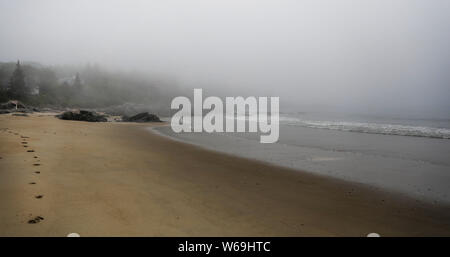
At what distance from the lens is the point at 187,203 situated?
577 centimetres

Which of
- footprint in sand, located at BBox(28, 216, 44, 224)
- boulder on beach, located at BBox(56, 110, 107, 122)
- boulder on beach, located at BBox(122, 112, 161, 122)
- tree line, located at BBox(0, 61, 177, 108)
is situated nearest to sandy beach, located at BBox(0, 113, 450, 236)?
footprint in sand, located at BBox(28, 216, 44, 224)

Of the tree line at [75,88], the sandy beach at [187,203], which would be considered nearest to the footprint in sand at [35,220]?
the sandy beach at [187,203]

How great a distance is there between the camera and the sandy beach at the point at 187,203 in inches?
176

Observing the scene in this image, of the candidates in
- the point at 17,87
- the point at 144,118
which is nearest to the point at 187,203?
the point at 144,118

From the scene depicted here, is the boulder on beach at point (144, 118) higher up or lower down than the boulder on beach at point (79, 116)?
lower down

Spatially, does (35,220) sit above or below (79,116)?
below

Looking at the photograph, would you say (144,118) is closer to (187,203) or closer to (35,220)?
(187,203)

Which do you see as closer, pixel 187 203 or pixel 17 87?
pixel 187 203

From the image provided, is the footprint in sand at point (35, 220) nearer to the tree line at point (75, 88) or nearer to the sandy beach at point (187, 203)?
the sandy beach at point (187, 203)

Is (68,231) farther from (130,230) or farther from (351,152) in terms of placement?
(351,152)

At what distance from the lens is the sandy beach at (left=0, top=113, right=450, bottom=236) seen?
176 inches

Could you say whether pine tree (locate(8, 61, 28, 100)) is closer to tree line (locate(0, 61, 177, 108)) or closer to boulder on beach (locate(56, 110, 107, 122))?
tree line (locate(0, 61, 177, 108))

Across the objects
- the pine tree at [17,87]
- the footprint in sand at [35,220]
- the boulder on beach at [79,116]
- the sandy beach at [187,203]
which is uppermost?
the pine tree at [17,87]
